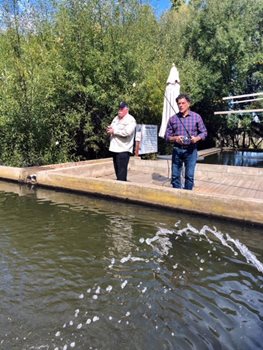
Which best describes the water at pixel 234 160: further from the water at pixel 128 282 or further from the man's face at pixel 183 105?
the water at pixel 128 282

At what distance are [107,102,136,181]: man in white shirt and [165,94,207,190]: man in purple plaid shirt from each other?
90cm

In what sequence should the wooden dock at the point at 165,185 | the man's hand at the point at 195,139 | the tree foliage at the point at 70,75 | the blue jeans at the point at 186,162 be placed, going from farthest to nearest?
the tree foliage at the point at 70,75, the blue jeans at the point at 186,162, the man's hand at the point at 195,139, the wooden dock at the point at 165,185

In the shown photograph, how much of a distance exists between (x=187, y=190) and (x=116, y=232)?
155 cm

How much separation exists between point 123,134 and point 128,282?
12.7 feet

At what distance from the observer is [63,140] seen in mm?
11672

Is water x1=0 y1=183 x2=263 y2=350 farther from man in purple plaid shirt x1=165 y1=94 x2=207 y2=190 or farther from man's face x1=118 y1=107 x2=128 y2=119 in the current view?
man's face x1=118 y1=107 x2=128 y2=119

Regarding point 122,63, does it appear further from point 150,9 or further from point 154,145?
point 150,9

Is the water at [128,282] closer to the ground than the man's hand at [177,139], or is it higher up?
closer to the ground

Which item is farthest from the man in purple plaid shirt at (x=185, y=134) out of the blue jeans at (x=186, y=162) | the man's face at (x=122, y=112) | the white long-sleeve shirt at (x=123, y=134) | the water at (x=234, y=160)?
the water at (x=234, y=160)

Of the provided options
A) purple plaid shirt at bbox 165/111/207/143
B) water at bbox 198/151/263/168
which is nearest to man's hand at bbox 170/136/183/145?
purple plaid shirt at bbox 165/111/207/143

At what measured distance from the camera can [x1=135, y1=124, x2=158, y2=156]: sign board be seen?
40.4 feet

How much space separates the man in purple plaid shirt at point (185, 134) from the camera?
660 cm

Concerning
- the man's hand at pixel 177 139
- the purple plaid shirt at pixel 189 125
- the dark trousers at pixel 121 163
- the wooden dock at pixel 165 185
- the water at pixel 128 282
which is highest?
the purple plaid shirt at pixel 189 125

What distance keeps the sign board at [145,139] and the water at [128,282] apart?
5.98 metres
